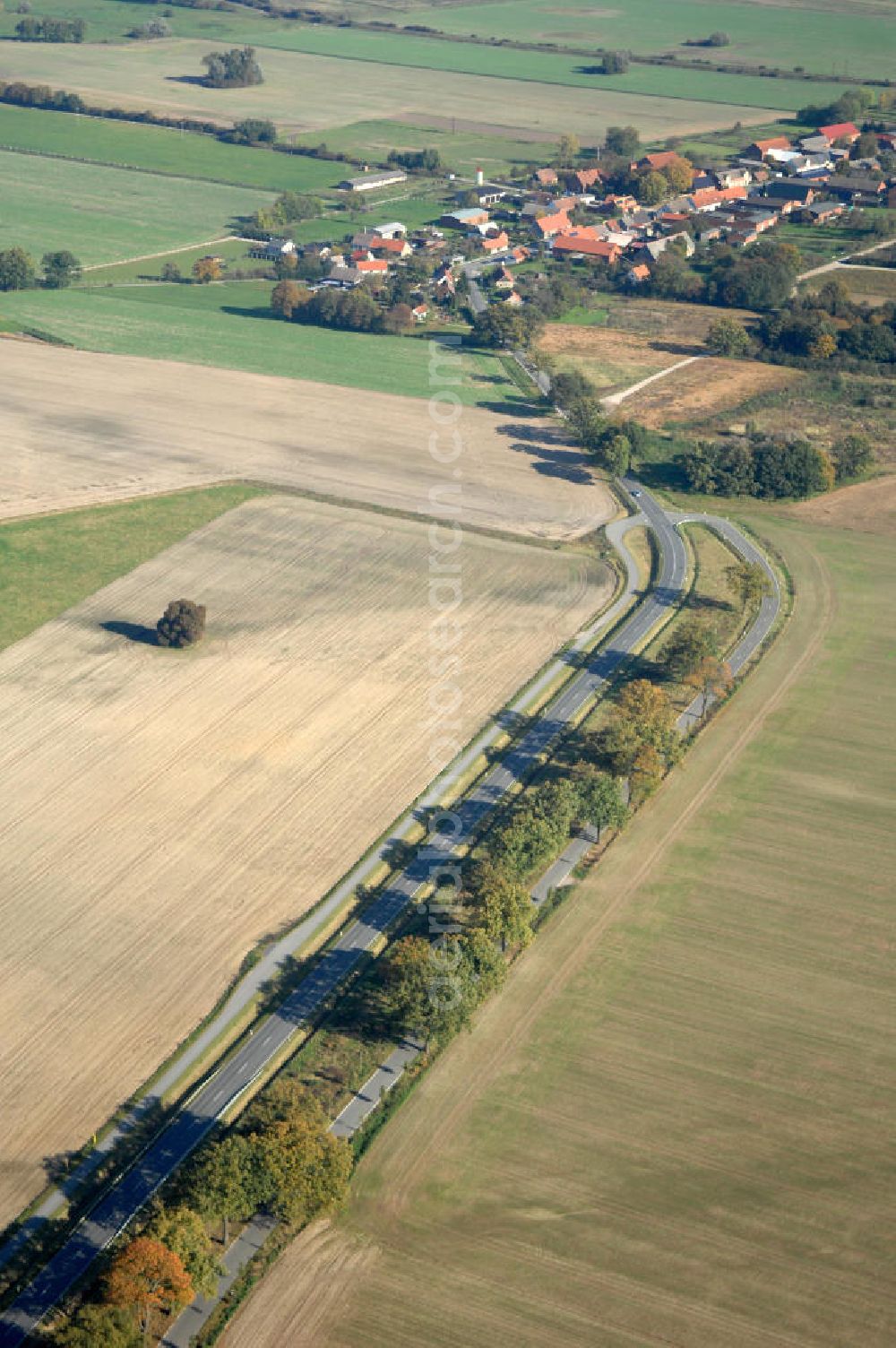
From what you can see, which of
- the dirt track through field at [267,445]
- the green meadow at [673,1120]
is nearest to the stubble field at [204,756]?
the dirt track through field at [267,445]

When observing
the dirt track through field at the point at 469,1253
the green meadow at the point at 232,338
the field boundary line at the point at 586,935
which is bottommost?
the dirt track through field at the point at 469,1253

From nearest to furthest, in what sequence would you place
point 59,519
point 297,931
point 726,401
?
point 297,931 → point 59,519 → point 726,401

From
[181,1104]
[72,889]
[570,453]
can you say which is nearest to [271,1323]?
[181,1104]

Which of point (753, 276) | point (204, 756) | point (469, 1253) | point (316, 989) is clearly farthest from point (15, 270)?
point (469, 1253)

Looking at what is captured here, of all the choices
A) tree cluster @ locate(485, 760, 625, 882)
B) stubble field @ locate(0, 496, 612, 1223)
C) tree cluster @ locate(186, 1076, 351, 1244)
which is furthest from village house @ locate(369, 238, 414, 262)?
tree cluster @ locate(186, 1076, 351, 1244)

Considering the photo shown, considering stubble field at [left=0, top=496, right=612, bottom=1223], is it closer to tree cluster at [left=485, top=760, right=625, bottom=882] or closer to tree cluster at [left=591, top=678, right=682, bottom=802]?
tree cluster at [left=485, top=760, right=625, bottom=882]

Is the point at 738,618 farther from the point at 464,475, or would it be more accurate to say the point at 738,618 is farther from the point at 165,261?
the point at 165,261

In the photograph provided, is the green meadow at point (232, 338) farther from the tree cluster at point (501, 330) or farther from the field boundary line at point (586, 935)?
the field boundary line at point (586, 935)
